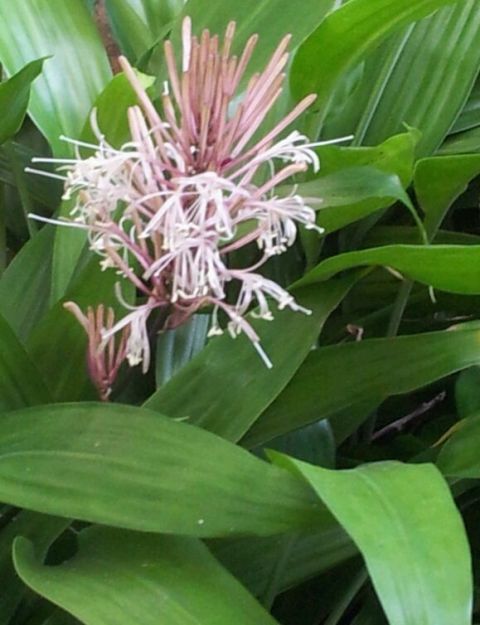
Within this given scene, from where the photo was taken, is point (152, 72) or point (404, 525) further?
point (152, 72)

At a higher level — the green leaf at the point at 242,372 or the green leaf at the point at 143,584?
the green leaf at the point at 242,372

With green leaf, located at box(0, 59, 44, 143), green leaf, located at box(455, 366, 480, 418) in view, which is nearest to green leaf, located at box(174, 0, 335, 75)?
green leaf, located at box(0, 59, 44, 143)

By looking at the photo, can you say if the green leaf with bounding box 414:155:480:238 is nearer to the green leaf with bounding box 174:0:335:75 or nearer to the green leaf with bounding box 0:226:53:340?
the green leaf with bounding box 174:0:335:75

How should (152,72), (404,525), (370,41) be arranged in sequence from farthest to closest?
(152,72) < (370,41) < (404,525)

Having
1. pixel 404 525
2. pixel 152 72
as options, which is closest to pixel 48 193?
pixel 152 72

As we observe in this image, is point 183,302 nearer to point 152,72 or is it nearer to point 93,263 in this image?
point 93,263

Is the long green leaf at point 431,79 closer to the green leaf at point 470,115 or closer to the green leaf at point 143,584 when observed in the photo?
the green leaf at point 470,115

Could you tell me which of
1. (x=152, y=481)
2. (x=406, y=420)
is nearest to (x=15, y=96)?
(x=152, y=481)

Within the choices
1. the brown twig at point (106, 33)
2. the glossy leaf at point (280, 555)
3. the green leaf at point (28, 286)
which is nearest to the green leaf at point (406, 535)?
the glossy leaf at point (280, 555)
